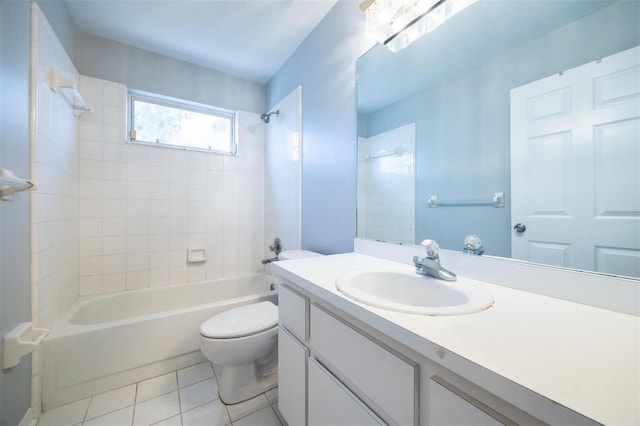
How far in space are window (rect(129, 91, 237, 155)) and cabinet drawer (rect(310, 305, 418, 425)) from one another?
2117 mm

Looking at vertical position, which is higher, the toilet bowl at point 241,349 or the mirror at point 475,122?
the mirror at point 475,122

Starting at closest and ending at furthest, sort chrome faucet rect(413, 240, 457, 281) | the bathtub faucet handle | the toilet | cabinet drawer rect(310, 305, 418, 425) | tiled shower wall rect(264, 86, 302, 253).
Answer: cabinet drawer rect(310, 305, 418, 425) < chrome faucet rect(413, 240, 457, 281) < the toilet < tiled shower wall rect(264, 86, 302, 253) < the bathtub faucet handle

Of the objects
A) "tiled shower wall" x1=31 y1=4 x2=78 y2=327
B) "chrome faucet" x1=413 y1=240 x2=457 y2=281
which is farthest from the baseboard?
"chrome faucet" x1=413 y1=240 x2=457 y2=281

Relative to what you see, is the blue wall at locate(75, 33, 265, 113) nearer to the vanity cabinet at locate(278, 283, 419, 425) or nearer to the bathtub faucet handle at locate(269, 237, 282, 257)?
the bathtub faucet handle at locate(269, 237, 282, 257)

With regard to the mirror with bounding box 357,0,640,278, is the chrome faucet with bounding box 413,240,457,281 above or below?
below

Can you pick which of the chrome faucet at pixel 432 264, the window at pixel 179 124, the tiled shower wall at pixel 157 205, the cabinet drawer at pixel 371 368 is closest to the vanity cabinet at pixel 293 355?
the cabinet drawer at pixel 371 368

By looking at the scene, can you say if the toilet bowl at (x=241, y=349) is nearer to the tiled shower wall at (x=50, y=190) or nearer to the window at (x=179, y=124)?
the tiled shower wall at (x=50, y=190)

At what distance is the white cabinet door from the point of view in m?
Result: 0.88

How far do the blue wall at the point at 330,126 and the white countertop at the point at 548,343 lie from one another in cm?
87

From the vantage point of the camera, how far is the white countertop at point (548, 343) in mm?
311

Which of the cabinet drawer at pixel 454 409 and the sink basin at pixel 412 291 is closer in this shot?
the cabinet drawer at pixel 454 409

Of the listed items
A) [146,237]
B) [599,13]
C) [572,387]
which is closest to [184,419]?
[146,237]

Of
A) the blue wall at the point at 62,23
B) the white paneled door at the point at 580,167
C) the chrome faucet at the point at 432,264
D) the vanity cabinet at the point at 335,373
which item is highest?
the blue wall at the point at 62,23

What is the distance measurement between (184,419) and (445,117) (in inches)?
74.6
